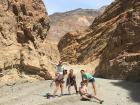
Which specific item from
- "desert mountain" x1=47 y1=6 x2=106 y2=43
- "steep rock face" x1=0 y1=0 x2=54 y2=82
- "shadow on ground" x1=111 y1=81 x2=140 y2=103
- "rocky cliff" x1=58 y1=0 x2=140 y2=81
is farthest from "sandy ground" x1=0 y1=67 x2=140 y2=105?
"desert mountain" x1=47 y1=6 x2=106 y2=43

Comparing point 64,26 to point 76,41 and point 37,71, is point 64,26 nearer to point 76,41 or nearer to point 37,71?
point 76,41

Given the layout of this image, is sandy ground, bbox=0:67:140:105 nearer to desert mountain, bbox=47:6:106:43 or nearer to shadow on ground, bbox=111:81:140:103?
shadow on ground, bbox=111:81:140:103

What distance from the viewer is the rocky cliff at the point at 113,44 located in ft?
106

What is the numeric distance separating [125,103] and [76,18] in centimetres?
13334

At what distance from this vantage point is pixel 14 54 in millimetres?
25391

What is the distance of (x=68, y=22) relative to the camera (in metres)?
141

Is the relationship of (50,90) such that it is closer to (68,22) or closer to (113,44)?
(113,44)

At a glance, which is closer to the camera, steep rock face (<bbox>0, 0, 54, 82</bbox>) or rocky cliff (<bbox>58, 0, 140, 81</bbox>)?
steep rock face (<bbox>0, 0, 54, 82</bbox>)

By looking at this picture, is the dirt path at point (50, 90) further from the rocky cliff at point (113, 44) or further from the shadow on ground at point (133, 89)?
the rocky cliff at point (113, 44)

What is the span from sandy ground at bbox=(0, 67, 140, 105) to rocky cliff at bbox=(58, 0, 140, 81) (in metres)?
5.99

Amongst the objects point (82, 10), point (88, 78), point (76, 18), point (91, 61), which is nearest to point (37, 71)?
point (88, 78)

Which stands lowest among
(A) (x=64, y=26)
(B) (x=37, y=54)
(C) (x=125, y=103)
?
(C) (x=125, y=103)

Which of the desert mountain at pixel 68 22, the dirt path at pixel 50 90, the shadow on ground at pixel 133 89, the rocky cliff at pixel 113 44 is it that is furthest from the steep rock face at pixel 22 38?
the desert mountain at pixel 68 22

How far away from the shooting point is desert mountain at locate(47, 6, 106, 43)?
13162cm
